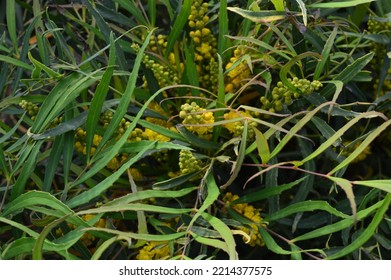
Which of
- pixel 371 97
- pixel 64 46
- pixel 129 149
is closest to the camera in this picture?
pixel 129 149

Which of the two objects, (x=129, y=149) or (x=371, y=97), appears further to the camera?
(x=371, y=97)

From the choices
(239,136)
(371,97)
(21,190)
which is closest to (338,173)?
(239,136)

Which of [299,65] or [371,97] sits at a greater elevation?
[299,65]

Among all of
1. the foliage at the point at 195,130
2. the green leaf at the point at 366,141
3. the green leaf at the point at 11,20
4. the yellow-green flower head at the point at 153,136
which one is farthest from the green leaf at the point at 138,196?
the green leaf at the point at 11,20

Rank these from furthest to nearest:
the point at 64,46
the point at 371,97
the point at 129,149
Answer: the point at 371,97 → the point at 64,46 → the point at 129,149

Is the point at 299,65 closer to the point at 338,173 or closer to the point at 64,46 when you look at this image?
the point at 338,173

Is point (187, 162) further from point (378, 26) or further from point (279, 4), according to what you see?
point (378, 26)

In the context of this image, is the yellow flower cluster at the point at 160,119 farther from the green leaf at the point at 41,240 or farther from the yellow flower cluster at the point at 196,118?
the green leaf at the point at 41,240

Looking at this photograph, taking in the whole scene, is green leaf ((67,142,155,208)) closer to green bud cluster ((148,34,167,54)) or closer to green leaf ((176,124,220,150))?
green leaf ((176,124,220,150))

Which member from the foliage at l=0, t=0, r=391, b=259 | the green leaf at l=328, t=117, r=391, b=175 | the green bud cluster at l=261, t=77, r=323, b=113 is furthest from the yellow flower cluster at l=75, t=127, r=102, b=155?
the green leaf at l=328, t=117, r=391, b=175
